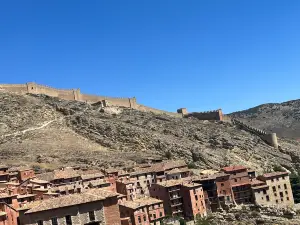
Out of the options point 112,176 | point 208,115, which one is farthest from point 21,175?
point 208,115

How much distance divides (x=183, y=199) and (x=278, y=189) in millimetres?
20677

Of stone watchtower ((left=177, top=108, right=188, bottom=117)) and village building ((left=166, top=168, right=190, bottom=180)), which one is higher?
stone watchtower ((left=177, top=108, right=188, bottom=117))

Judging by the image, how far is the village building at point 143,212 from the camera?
5162 centimetres

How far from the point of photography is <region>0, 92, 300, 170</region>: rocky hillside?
8375cm

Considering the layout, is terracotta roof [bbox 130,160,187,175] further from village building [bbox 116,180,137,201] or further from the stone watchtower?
the stone watchtower

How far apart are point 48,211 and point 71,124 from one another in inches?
3062

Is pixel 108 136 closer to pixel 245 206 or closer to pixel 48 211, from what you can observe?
pixel 245 206

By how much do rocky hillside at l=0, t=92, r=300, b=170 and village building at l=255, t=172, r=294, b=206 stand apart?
1587 cm

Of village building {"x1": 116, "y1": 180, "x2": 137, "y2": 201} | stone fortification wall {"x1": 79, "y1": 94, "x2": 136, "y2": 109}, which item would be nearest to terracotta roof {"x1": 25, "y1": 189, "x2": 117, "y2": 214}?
village building {"x1": 116, "y1": 180, "x2": 137, "y2": 201}

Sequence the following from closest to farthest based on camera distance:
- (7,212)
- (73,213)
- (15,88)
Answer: (73,213)
(7,212)
(15,88)

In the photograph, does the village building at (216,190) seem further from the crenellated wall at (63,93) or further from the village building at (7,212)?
the crenellated wall at (63,93)

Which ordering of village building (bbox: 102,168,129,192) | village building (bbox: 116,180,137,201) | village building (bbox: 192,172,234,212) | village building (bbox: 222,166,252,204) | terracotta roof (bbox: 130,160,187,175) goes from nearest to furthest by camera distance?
1. village building (bbox: 102,168,129,192)
2. village building (bbox: 116,180,137,201)
3. village building (bbox: 192,172,234,212)
4. village building (bbox: 222,166,252,204)
5. terracotta roof (bbox: 130,160,187,175)

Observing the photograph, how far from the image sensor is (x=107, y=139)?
97.5 m

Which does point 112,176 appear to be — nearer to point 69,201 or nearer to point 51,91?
point 69,201
